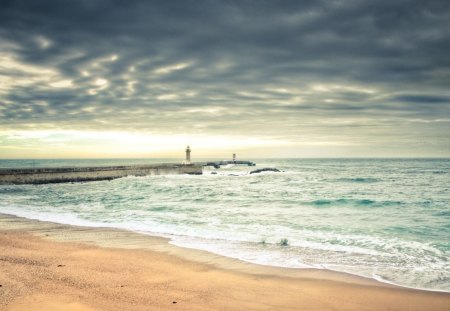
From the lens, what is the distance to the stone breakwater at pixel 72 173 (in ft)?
113

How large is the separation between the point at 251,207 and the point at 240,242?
292 inches

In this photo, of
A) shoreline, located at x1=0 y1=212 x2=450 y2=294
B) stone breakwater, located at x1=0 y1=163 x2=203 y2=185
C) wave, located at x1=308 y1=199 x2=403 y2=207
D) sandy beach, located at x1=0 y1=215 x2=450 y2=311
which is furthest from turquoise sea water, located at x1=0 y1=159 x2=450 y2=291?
stone breakwater, located at x1=0 y1=163 x2=203 y2=185

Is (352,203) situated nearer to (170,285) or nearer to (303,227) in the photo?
(303,227)

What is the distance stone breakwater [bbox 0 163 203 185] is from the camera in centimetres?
3441

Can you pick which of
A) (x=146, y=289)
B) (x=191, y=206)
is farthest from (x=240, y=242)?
(x=191, y=206)

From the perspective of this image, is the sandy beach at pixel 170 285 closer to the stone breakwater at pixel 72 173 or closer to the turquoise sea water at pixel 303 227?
the turquoise sea water at pixel 303 227

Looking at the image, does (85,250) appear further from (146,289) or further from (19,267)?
(146,289)

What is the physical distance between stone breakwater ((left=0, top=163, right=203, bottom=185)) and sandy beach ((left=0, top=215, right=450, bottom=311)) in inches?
1189

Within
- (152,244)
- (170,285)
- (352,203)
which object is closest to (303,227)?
(152,244)

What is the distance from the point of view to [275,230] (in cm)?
1127

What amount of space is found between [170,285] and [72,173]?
36384 mm

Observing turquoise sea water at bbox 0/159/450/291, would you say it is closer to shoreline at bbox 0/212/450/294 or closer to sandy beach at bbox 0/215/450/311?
shoreline at bbox 0/212/450/294

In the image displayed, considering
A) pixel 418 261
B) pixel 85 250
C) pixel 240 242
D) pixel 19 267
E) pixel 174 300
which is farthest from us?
pixel 240 242

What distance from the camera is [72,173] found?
38.5m
